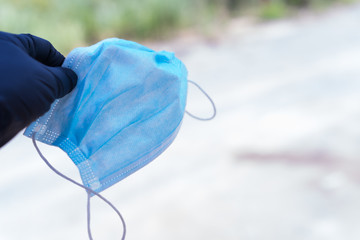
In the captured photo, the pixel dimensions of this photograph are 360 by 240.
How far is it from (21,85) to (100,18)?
18.2 ft

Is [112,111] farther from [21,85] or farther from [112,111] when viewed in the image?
[21,85]

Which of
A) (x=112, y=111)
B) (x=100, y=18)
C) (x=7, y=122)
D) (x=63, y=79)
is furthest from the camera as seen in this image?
(x=100, y=18)

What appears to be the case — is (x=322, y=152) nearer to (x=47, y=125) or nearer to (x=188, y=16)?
(x=47, y=125)

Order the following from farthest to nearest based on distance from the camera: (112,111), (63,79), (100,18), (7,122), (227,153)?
(100,18) < (227,153) < (112,111) < (63,79) < (7,122)

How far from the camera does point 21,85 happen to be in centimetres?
112

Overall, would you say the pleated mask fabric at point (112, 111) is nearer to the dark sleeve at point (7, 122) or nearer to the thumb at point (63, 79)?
the thumb at point (63, 79)

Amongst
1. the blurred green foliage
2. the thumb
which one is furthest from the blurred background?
the thumb

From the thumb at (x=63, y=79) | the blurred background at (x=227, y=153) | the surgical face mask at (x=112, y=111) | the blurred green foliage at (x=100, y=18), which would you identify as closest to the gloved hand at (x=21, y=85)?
the thumb at (x=63, y=79)

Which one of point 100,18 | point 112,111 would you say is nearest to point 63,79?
point 112,111

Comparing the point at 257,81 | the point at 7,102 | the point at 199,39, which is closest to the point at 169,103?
the point at 7,102

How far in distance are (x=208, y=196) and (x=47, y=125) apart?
6.44 ft

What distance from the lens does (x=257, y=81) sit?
528cm

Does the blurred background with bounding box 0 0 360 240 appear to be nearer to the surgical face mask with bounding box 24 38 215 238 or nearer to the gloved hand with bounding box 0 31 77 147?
the surgical face mask with bounding box 24 38 215 238

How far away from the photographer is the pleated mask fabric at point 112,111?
60.4 inches
